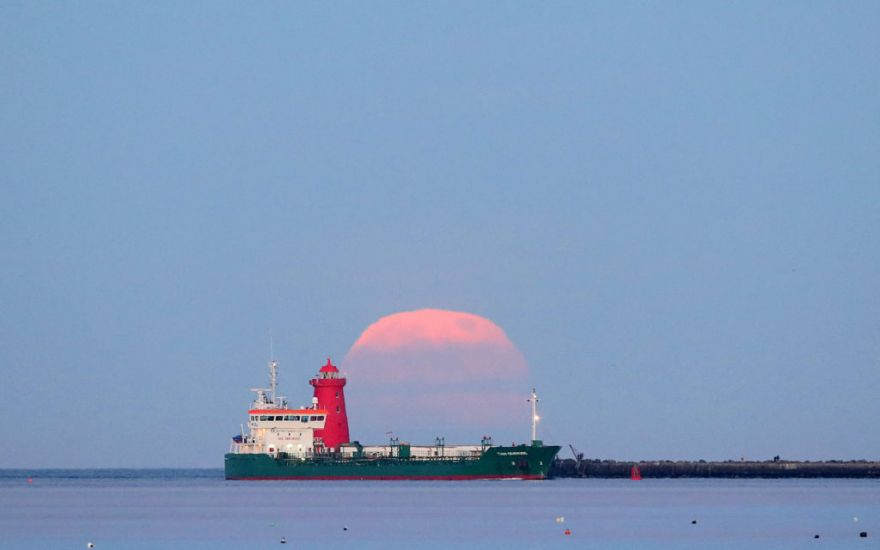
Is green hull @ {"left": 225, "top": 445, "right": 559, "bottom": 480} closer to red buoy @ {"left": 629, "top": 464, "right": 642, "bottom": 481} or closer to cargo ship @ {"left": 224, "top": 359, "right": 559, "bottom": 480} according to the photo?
cargo ship @ {"left": 224, "top": 359, "right": 559, "bottom": 480}

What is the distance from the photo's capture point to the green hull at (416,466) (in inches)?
4466

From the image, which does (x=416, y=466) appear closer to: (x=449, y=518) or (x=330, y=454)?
(x=330, y=454)

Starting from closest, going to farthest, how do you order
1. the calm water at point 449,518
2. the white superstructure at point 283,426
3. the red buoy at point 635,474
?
the calm water at point 449,518 → the white superstructure at point 283,426 → the red buoy at point 635,474

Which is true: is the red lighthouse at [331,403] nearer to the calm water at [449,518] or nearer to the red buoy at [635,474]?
the calm water at [449,518]

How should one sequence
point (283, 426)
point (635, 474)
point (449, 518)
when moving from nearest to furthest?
1. point (449, 518)
2. point (283, 426)
3. point (635, 474)

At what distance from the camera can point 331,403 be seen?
116 metres

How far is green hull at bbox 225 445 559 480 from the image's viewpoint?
11344 centimetres

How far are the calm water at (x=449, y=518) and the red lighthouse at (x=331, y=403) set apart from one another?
12.4 feet

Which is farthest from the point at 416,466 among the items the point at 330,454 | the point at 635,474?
the point at 635,474

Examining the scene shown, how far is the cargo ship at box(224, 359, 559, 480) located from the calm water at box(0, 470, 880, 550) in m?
1.65

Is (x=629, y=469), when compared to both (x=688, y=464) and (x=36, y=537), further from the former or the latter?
(x=36, y=537)

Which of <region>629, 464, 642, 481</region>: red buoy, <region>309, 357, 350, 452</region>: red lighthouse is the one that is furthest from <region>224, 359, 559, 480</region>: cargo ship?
<region>629, 464, 642, 481</region>: red buoy

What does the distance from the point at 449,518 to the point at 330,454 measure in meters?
39.5

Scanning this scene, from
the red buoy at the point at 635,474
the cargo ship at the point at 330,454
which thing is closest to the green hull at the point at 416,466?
the cargo ship at the point at 330,454
